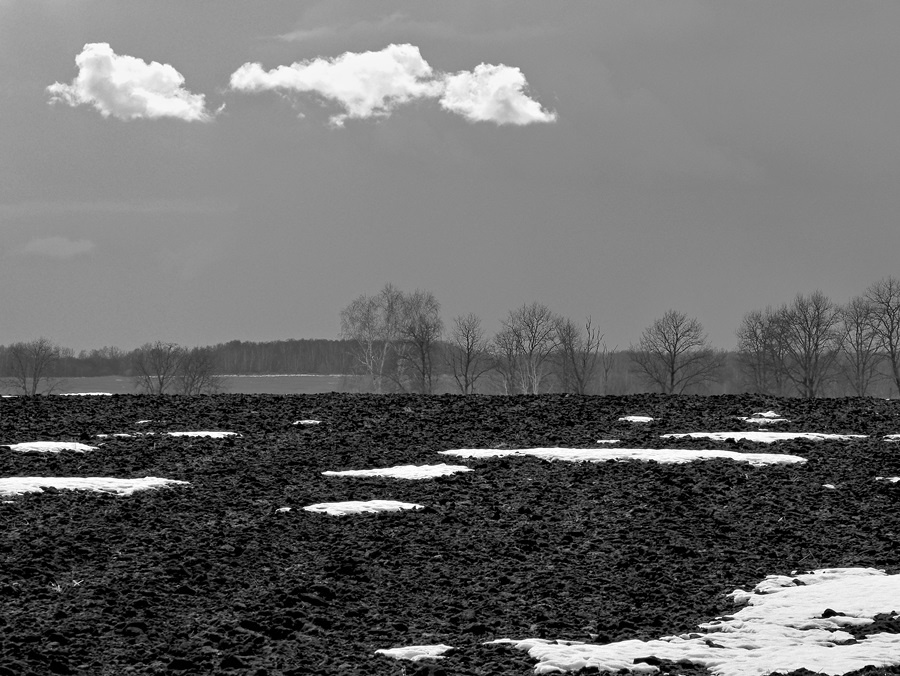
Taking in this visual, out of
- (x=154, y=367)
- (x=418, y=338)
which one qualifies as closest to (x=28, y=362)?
(x=154, y=367)

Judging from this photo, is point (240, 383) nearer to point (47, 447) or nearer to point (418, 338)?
point (418, 338)

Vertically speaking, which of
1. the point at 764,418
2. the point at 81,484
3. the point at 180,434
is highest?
the point at 764,418

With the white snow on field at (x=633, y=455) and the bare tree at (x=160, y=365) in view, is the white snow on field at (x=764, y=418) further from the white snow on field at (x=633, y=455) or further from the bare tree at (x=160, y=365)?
the bare tree at (x=160, y=365)

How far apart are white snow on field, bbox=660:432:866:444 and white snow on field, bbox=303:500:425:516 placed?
6540 mm

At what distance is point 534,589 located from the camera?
26.7 ft

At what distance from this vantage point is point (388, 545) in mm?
9266

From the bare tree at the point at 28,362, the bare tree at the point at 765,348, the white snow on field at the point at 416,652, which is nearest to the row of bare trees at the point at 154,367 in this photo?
the bare tree at the point at 28,362

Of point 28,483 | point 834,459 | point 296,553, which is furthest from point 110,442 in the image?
point 834,459

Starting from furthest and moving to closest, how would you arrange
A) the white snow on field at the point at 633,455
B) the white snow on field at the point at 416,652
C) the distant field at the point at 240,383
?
the distant field at the point at 240,383, the white snow on field at the point at 633,455, the white snow on field at the point at 416,652

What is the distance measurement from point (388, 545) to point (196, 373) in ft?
241

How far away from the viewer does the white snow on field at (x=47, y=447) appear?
1395 centimetres

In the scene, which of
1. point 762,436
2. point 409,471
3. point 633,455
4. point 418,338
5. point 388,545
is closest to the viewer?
point 388,545

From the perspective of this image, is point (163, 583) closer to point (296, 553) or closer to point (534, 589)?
point (296, 553)

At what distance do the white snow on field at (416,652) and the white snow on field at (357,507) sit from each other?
3836mm
